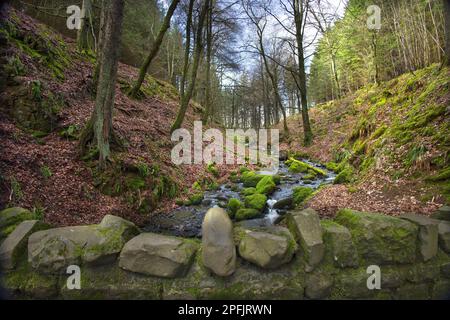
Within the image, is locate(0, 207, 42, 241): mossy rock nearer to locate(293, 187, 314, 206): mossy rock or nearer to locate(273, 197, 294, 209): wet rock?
locate(273, 197, 294, 209): wet rock

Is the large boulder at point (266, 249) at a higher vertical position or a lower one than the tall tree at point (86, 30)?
→ lower

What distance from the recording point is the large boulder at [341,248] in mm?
2383

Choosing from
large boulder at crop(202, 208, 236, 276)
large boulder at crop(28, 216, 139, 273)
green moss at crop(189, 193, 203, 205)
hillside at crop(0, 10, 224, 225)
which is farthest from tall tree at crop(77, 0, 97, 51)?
large boulder at crop(202, 208, 236, 276)

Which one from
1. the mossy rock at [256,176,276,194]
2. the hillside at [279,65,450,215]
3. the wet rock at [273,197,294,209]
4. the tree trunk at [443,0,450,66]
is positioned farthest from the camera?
the mossy rock at [256,176,276,194]

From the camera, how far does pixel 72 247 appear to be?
2.32 meters

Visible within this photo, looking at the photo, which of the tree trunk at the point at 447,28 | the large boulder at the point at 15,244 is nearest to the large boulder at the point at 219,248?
the large boulder at the point at 15,244

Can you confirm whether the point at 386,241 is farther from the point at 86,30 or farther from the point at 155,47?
the point at 86,30

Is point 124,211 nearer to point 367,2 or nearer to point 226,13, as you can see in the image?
point 226,13

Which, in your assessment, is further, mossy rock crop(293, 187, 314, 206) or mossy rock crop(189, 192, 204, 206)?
mossy rock crop(189, 192, 204, 206)

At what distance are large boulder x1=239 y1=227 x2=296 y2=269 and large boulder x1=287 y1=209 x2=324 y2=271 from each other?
0.47ft

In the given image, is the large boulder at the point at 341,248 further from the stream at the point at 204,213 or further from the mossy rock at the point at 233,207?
the mossy rock at the point at 233,207

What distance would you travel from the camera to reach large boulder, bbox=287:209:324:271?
234 cm

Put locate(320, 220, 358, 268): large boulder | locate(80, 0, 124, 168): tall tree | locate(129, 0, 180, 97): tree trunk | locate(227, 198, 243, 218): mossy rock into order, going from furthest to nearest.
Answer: locate(129, 0, 180, 97): tree trunk
locate(227, 198, 243, 218): mossy rock
locate(80, 0, 124, 168): tall tree
locate(320, 220, 358, 268): large boulder
